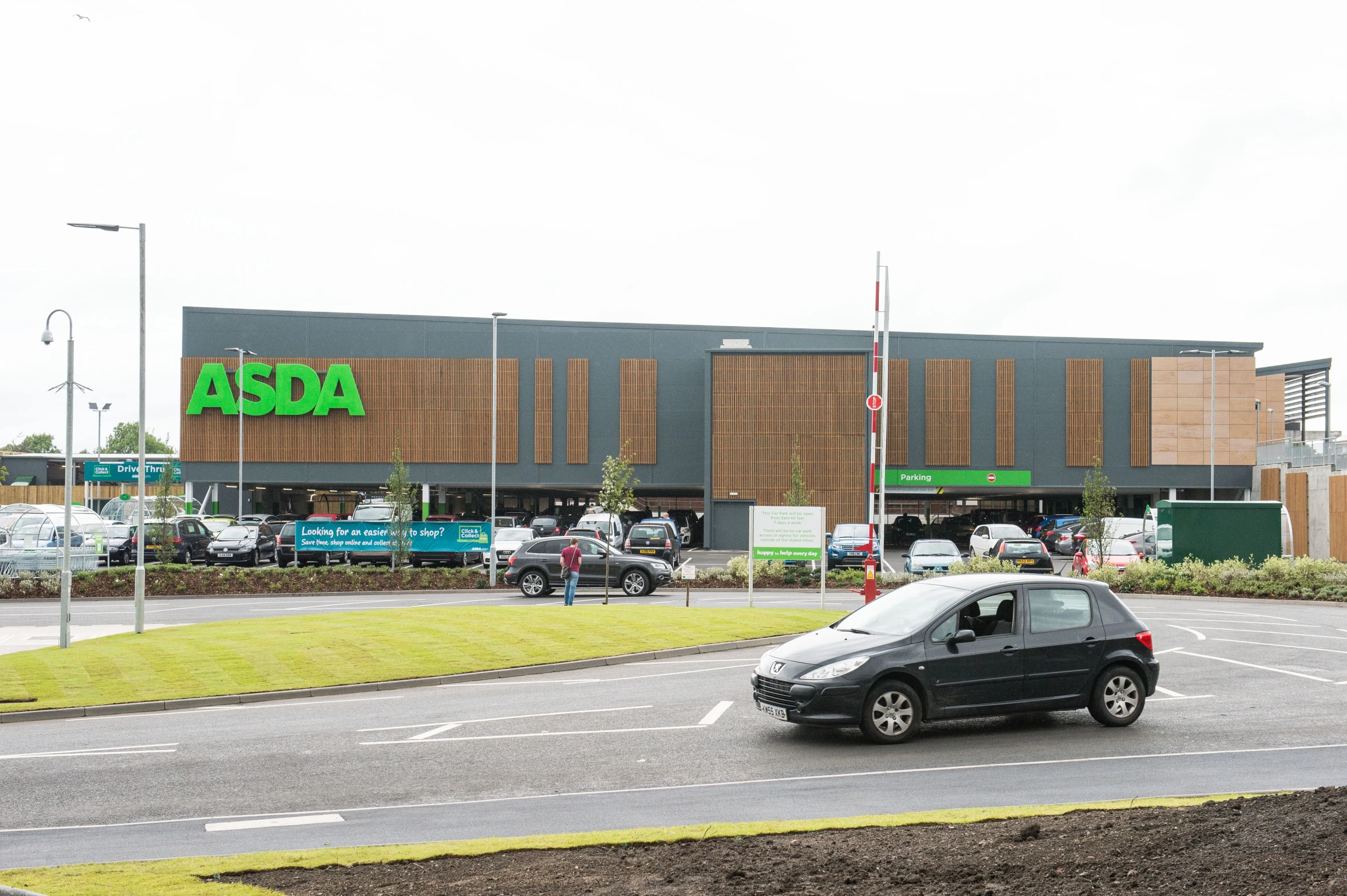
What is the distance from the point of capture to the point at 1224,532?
3145 cm

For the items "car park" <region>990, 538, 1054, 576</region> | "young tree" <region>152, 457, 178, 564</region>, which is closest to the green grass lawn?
"car park" <region>990, 538, 1054, 576</region>

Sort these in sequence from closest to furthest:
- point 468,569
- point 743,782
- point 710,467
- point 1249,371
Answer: point 743,782
point 468,569
point 710,467
point 1249,371

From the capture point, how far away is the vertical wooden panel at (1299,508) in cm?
4618

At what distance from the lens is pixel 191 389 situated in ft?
190

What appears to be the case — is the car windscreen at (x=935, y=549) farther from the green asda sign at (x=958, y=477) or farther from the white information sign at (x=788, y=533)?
the green asda sign at (x=958, y=477)

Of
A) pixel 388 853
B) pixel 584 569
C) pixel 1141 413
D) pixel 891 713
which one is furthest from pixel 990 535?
pixel 388 853

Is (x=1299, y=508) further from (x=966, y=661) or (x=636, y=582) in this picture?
(x=966, y=661)

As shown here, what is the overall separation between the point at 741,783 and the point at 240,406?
5033cm

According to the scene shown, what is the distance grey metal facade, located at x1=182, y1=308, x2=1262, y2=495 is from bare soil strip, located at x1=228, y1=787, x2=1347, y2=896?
170 ft

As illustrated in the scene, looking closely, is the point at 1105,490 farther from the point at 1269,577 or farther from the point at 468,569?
the point at 468,569

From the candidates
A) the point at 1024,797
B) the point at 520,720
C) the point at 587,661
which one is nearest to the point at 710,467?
the point at 587,661

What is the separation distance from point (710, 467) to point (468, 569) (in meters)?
22.8

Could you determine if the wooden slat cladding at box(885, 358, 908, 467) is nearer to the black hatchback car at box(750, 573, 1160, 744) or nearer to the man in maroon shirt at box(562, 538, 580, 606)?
the man in maroon shirt at box(562, 538, 580, 606)

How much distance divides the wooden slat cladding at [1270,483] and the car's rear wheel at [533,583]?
4130 centimetres
